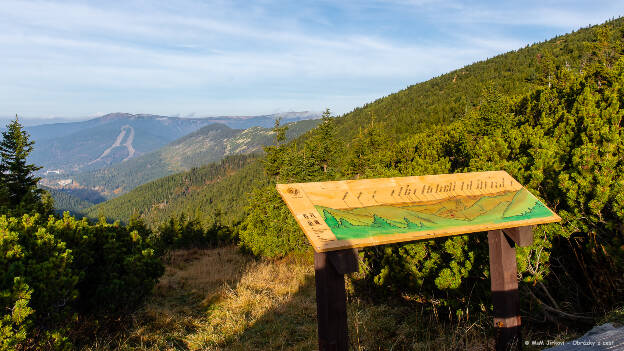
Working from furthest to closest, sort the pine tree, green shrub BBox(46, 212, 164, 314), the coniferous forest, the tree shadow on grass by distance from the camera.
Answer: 1. the pine tree
2. green shrub BBox(46, 212, 164, 314)
3. the tree shadow on grass
4. the coniferous forest

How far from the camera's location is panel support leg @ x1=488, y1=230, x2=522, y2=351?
3572 millimetres

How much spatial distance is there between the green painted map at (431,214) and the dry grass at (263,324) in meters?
1.67

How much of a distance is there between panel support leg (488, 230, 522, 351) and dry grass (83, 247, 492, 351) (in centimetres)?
40

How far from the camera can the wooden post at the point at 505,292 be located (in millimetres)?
3572

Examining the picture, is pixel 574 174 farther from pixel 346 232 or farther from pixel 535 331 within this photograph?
pixel 346 232

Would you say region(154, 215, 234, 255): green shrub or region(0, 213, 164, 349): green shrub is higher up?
region(0, 213, 164, 349): green shrub

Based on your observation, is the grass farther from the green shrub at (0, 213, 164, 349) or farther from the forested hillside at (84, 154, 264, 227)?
the forested hillside at (84, 154, 264, 227)

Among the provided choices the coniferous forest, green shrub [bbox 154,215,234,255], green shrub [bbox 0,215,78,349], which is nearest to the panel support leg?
the coniferous forest

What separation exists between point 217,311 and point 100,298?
231cm

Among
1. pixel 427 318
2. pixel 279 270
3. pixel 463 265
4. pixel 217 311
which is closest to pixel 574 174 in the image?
pixel 463 265

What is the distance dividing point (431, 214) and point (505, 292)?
1.49 metres

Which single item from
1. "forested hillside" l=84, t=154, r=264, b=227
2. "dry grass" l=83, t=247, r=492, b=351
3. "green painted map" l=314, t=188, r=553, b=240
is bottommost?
"forested hillside" l=84, t=154, r=264, b=227

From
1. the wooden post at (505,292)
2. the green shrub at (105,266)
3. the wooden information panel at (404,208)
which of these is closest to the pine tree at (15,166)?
the green shrub at (105,266)

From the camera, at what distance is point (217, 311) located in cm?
704
